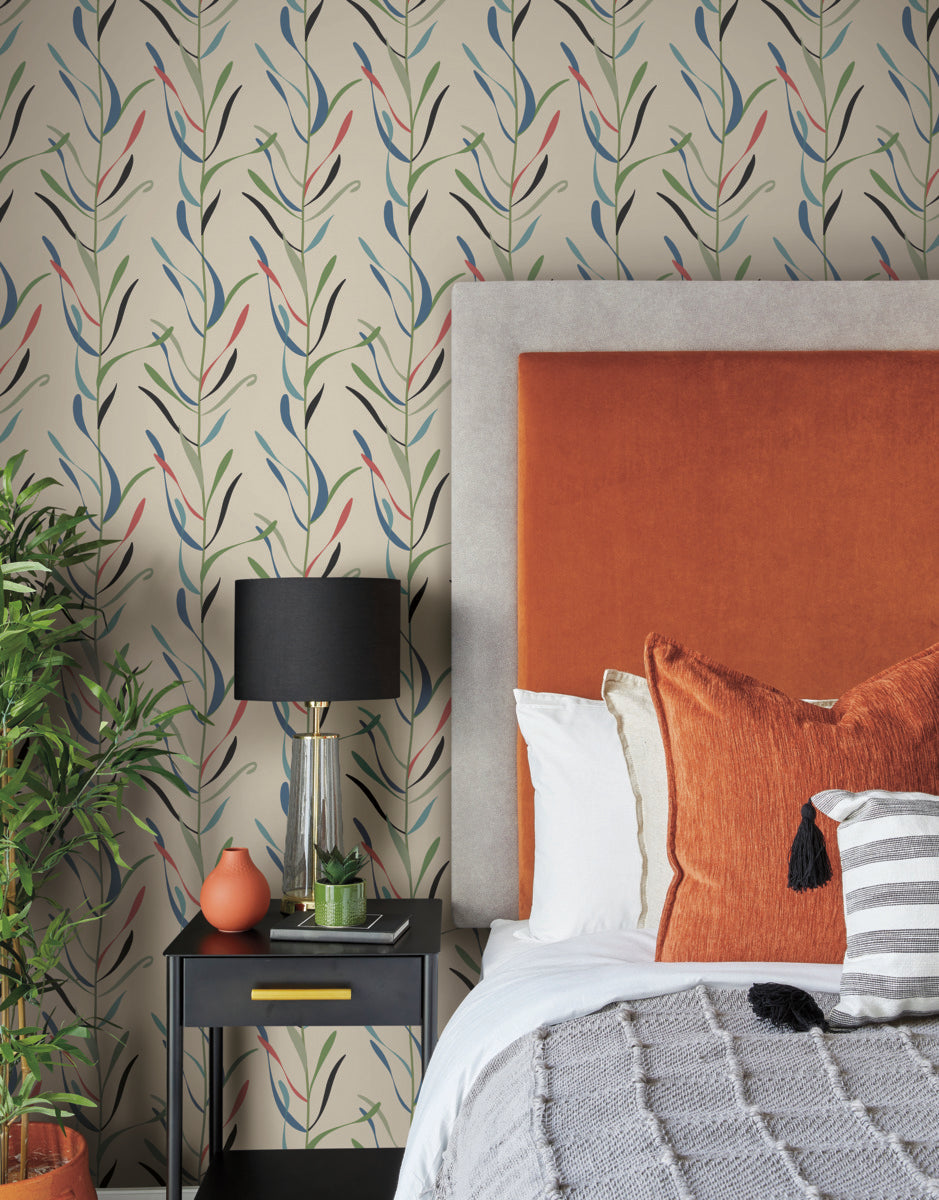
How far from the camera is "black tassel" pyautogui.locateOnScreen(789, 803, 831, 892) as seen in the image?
139 centimetres

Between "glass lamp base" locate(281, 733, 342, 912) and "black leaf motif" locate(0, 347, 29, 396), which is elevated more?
"black leaf motif" locate(0, 347, 29, 396)

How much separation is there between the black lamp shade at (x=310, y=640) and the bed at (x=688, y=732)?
0.31 metres

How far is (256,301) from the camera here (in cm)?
228

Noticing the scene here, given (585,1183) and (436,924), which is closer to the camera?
(585,1183)

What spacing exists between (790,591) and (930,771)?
65cm

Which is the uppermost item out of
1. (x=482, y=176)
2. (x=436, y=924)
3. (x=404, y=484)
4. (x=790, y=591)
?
(x=482, y=176)

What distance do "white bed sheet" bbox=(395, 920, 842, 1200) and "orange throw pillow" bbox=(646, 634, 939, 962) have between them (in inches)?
2.0

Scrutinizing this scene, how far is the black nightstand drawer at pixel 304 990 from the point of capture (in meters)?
1.83

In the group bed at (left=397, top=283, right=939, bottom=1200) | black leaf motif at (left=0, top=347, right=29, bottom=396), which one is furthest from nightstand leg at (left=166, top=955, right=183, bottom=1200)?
black leaf motif at (left=0, top=347, right=29, bottom=396)

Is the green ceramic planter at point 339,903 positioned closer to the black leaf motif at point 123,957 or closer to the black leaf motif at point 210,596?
the black leaf motif at point 123,957

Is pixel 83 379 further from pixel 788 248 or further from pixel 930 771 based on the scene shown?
pixel 930 771

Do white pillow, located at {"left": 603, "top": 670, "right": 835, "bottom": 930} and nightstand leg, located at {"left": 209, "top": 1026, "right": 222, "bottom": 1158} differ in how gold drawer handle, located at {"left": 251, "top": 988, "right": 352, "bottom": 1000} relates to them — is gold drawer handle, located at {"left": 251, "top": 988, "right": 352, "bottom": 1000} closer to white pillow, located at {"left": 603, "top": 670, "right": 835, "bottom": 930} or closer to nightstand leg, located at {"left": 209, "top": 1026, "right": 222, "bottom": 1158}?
nightstand leg, located at {"left": 209, "top": 1026, "right": 222, "bottom": 1158}

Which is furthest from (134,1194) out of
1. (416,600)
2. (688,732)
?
(688,732)

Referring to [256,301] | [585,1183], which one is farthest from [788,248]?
[585,1183]
